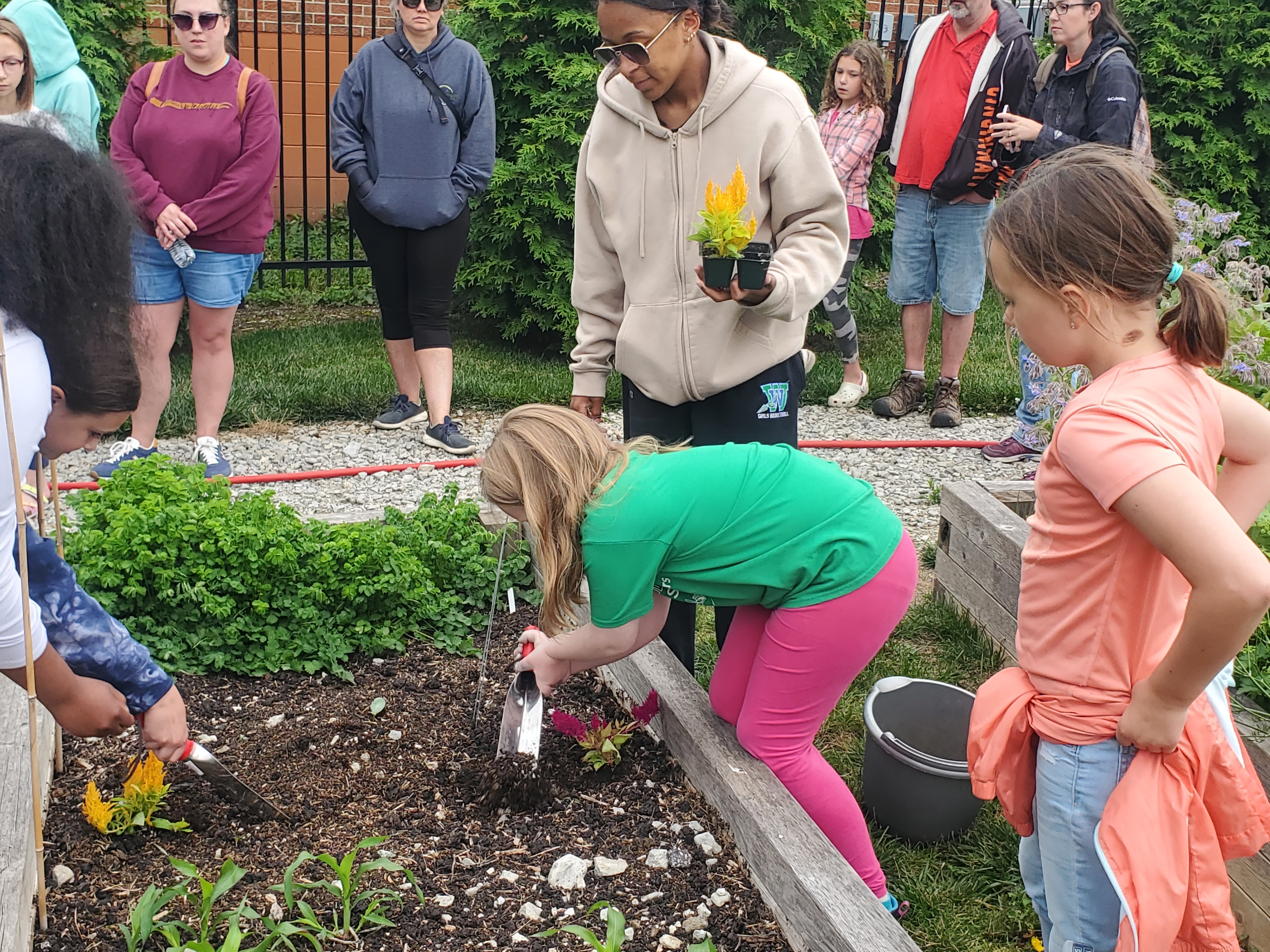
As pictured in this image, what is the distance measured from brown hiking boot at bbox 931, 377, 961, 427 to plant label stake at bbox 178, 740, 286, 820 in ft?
14.6

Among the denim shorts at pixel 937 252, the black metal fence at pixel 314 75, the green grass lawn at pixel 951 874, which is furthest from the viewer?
the black metal fence at pixel 314 75

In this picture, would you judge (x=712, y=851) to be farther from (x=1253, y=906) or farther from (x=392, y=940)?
(x=1253, y=906)

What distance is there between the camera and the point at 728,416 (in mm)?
3039

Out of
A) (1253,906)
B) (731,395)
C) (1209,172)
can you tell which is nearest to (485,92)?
(731,395)

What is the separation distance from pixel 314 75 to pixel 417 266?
18.5 ft

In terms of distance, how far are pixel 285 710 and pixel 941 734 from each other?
170 centimetres

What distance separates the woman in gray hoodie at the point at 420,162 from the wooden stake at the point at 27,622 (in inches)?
139

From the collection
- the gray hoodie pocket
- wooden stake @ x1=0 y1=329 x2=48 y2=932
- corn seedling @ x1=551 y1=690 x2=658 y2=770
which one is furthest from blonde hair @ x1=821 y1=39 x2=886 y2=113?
wooden stake @ x1=0 y1=329 x2=48 y2=932

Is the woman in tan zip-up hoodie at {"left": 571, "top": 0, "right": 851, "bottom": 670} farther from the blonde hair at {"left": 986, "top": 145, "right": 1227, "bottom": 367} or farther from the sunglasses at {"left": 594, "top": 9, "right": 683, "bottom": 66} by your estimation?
the blonde hair at {"left": 986, "top": 145, "right": 1227, "bottom": 367}

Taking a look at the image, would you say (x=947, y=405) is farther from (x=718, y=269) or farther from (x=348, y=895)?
(x=348, y=895)

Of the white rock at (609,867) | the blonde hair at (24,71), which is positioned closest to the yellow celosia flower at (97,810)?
the white rock at (609,867)

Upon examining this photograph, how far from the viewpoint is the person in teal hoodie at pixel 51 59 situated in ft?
15.5

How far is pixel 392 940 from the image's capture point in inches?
91.0

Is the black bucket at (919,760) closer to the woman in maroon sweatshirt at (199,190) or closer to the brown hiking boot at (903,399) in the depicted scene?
the woman in maroon sweatshirt at (199,190)
